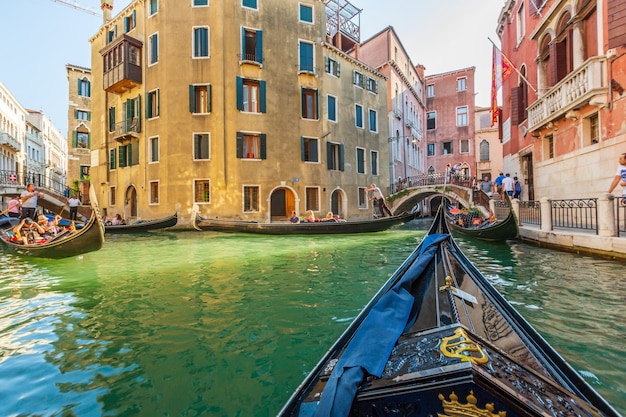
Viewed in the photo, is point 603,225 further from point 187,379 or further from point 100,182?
point 100,182

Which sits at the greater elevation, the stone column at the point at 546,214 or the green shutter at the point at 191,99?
the green shutter at the point at 191,99

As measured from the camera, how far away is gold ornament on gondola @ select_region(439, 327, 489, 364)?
0.97m

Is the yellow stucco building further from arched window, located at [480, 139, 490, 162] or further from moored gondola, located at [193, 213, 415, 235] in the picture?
arched window, located at [480, 139, 490, 162]

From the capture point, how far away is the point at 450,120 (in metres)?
26.1

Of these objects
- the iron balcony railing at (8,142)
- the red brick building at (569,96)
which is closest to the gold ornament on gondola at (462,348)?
the red brick building at (569,96)

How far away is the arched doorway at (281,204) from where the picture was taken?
1510cm

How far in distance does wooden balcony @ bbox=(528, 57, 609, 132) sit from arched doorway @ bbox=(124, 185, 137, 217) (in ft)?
48.5

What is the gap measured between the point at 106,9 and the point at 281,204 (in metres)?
12.4

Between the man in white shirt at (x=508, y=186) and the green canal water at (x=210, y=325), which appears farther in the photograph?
the man in white shirt at (x=508, y=186)

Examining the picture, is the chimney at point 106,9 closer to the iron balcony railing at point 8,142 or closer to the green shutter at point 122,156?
the green shutter at point 122,156

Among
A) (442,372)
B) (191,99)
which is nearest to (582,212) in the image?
(442,372)

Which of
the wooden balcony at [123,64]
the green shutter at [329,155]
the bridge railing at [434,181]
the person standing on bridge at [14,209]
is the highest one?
the wooden balcony at [123,64]

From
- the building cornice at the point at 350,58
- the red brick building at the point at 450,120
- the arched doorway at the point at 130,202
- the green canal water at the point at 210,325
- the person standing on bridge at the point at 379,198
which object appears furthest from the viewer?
the red brick building at the point at 450,120

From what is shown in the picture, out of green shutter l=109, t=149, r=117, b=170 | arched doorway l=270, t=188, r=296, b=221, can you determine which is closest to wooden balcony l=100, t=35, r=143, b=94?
green shutter l=109, t=149, r=117, b=170
